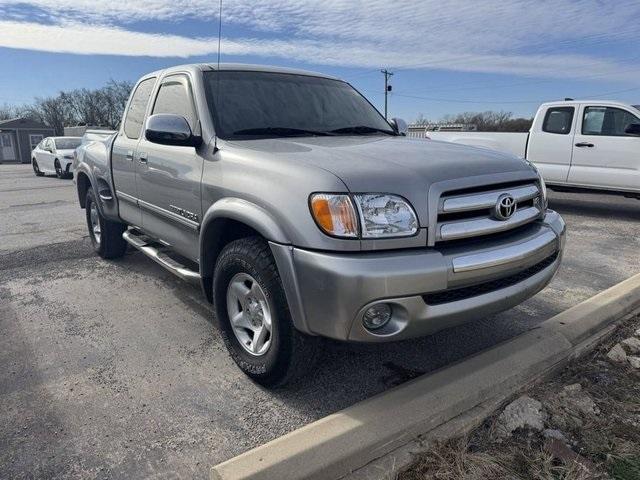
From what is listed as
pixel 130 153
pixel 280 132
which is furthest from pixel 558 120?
pixel 130 153

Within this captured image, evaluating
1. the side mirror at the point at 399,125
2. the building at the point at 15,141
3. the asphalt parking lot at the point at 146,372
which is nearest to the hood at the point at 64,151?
the asphalt parking lot at the point at 146,372

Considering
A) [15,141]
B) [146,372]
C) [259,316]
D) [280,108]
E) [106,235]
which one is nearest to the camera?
[259,316]

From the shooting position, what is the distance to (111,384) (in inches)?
120

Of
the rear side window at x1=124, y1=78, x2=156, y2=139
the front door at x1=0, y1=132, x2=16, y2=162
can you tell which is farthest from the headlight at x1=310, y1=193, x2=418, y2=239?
the front door at x1=0, y1=132, x2=16, y2=162

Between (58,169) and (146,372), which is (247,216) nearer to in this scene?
(146,372)

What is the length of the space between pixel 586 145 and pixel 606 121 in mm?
491

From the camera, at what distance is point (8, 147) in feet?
156

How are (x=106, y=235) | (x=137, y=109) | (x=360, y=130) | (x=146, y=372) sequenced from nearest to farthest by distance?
(x=146, y=372), (x=360, y=130), (x=137, y=109), (x=106, y=235)

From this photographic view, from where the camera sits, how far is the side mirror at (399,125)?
14.5 ft

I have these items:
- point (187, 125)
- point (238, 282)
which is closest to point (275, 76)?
point (187, 125)

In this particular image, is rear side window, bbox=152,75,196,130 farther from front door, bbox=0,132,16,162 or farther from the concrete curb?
front door, bbox=0,132,16,162

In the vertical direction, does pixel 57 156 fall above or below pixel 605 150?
below

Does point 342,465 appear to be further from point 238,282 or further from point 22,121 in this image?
point 22,121

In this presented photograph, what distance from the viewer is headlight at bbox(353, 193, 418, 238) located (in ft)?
7.81
